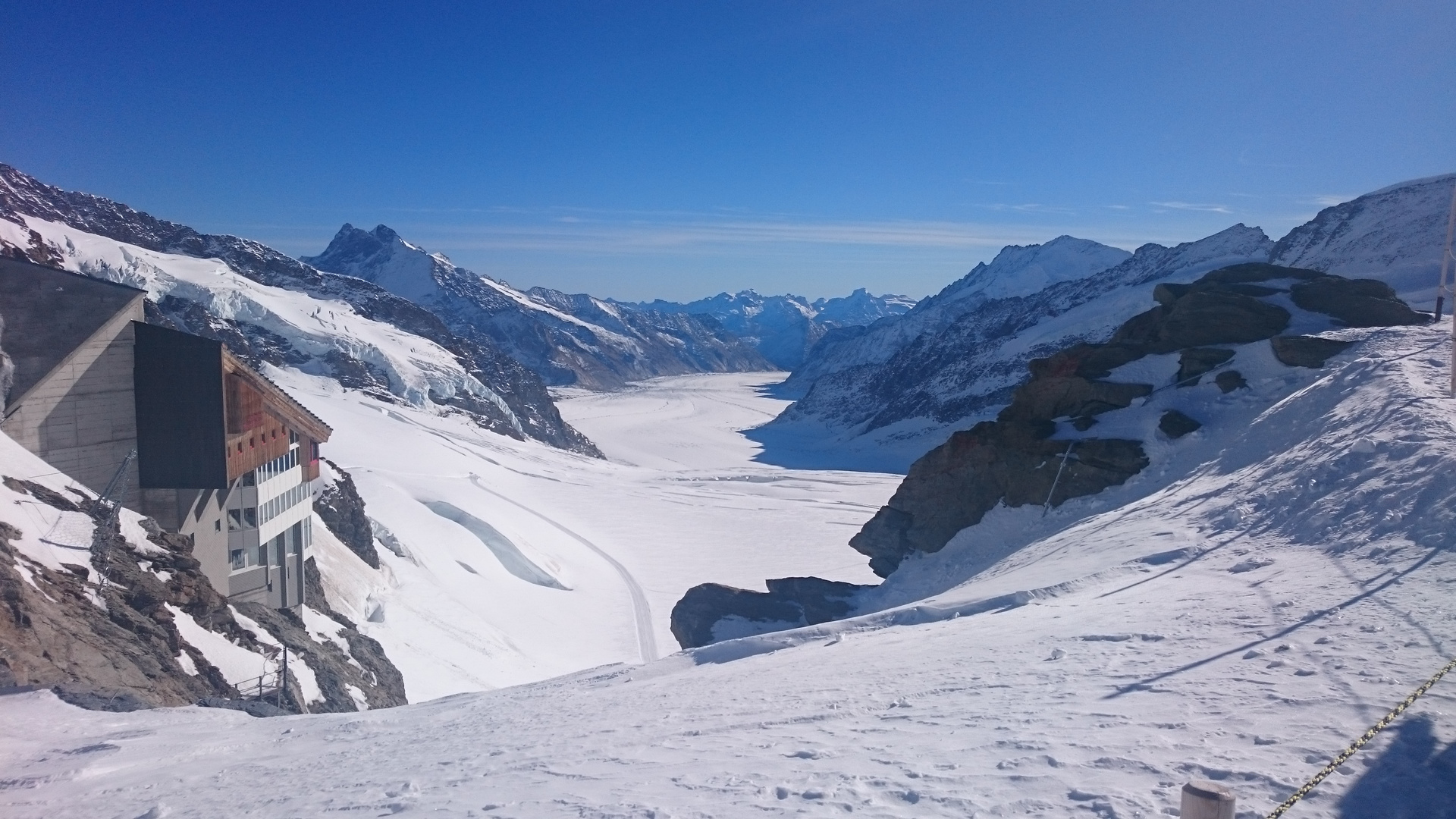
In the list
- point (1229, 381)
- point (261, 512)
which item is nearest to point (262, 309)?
point (261, 512)

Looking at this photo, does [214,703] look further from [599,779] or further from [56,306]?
[56,306]

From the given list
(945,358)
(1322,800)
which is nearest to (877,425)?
(945,358)

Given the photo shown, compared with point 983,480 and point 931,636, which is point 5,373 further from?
point 983,480

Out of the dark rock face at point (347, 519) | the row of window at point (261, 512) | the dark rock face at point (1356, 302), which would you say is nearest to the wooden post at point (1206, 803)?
the row of window at point (261, 512)

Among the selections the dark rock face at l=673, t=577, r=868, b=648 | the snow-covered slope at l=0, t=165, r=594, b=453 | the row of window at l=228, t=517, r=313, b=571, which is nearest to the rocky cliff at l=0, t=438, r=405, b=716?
the row of window at l=228, t=517, r=313, b=571

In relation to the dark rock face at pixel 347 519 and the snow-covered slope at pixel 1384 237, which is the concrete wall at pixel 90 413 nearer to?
the dark rock face at pixel 347 519

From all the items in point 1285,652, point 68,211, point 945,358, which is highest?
point 68,211
